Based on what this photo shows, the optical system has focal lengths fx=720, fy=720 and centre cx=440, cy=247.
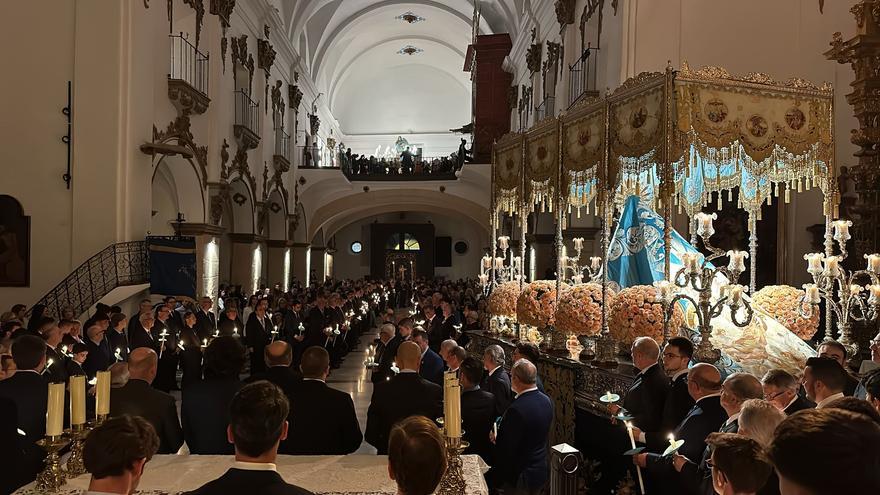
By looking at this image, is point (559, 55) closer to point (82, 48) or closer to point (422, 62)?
point (82, 48)

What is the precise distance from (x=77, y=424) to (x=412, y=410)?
7.30 feet

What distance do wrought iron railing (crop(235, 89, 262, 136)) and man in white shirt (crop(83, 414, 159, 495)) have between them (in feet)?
56.0

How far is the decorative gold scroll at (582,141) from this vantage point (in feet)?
26.9

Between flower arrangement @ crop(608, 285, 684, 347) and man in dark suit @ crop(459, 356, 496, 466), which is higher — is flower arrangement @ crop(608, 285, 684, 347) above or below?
above

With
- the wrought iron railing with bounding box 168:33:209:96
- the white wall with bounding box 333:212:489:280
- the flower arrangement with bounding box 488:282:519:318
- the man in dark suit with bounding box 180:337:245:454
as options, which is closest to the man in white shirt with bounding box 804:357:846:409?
the man in dark suit with bounding box 180:337:245:454

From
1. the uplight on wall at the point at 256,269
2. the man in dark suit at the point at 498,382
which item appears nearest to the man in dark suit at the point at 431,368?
the man in dark suit at the point at 498,382

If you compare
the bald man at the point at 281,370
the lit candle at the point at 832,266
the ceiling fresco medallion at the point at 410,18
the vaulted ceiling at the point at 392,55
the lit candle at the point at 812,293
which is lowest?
the bald man at the point at 281,370

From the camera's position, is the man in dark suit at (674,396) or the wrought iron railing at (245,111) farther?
the wrought iron railing at (245,111)

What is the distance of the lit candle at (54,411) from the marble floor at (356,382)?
579 centimetres

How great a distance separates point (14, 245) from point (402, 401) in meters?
10.3

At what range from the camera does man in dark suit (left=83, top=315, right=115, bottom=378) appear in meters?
8.23

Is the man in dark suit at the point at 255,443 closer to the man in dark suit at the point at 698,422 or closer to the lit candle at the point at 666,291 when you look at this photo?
the man in dark suit at the point at 698,422

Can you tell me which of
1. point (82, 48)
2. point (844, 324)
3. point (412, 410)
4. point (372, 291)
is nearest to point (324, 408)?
point (412, 410)

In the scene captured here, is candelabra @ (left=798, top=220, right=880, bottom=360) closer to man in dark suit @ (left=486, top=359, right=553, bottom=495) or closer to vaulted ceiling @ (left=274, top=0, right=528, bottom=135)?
man in dark suit @ (left=486, top=359, right=553, bottom=495)
